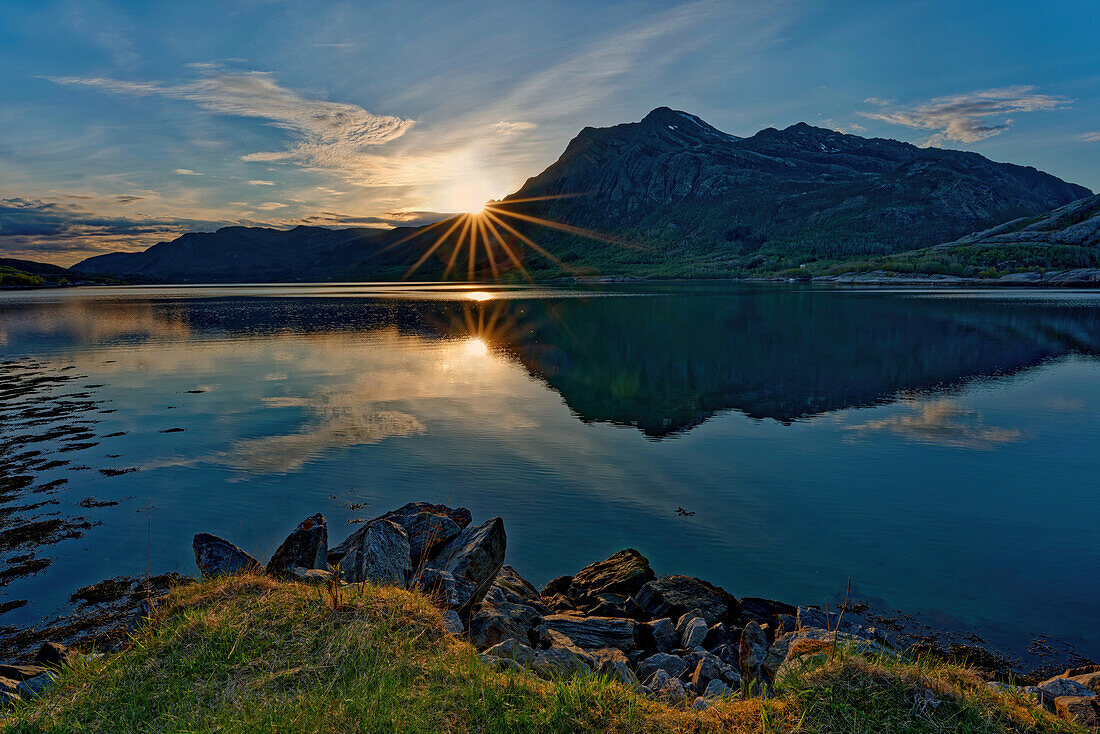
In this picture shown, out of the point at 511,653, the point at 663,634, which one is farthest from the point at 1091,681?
the point at 511,653

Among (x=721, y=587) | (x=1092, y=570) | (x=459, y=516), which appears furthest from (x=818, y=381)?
(x=459, y=516)

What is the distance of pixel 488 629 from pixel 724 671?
13.0 feet

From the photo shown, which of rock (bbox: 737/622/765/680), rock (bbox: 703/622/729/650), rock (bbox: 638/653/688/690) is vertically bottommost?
rock (bbox: 703/622/729/650)

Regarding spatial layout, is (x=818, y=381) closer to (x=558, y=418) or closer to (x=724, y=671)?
(x=558, y=418)

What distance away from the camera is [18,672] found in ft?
27.0

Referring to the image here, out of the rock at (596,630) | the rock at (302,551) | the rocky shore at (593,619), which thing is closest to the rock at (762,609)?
the rocky shore at (593,619)

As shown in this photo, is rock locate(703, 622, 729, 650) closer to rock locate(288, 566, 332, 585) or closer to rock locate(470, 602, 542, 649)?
rock locate(470, 602, 542, 649)

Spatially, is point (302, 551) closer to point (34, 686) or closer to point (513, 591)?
point (34, 686)

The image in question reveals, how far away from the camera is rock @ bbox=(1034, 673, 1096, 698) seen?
752 centimetres

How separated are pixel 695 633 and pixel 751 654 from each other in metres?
1.44

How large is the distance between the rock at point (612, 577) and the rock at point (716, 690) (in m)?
4.99

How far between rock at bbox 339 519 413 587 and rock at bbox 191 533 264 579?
1.78 metres

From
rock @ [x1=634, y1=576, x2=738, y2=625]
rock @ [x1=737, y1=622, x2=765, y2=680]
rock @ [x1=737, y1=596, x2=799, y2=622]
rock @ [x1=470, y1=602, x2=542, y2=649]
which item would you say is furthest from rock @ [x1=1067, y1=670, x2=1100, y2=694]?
rock @ [x1=470, y1=602, x2=542, y2=649]

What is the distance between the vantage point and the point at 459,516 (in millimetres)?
15547
